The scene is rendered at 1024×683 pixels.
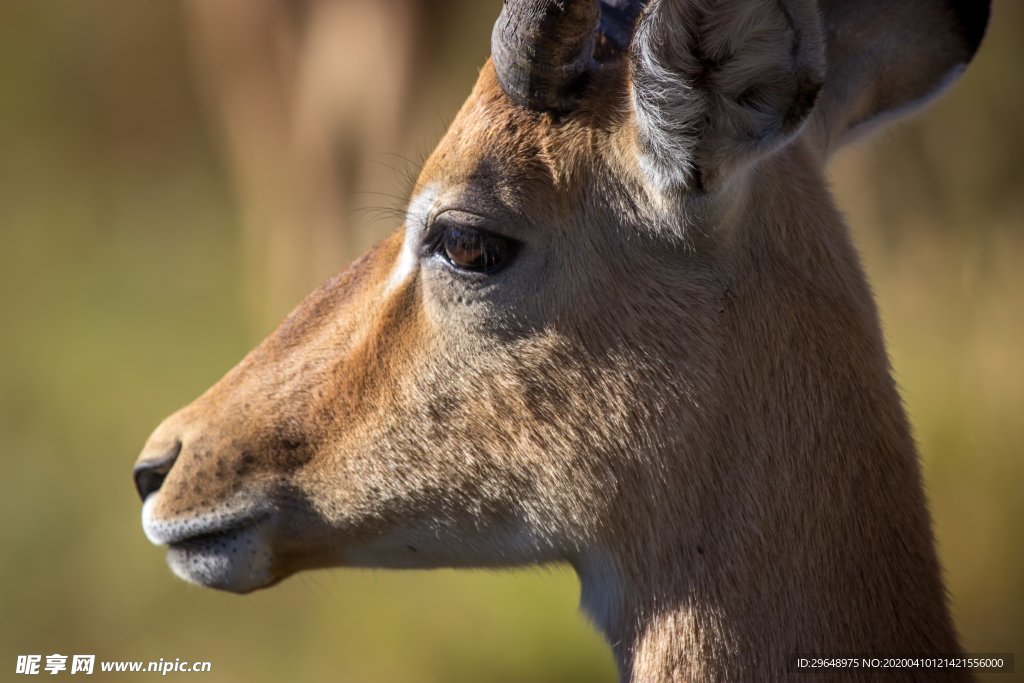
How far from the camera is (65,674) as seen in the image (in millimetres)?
6941

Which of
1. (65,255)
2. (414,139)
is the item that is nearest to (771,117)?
(414,139)

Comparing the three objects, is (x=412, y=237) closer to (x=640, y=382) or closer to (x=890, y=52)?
(x=640, y=382)

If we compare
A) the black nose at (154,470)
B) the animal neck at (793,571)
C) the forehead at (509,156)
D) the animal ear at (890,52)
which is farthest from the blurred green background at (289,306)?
the black nose at (154,470)

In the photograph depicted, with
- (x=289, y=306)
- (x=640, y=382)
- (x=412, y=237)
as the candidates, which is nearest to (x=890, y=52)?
(x=640, y=382)

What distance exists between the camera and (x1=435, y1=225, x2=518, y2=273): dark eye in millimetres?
2859

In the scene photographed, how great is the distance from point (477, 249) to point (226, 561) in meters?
1.03

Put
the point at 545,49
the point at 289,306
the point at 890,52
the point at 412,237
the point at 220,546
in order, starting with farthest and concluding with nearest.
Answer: the point at 289,306 → the point at 890,52 → the point at 220,546 → the point at 412,237 → the point at 545,49

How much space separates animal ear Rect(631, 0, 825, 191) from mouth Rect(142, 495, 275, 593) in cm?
135

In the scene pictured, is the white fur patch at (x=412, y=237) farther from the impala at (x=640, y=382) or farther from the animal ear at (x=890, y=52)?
the animal ear at (x=890, y=52)

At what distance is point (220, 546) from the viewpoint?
313cm

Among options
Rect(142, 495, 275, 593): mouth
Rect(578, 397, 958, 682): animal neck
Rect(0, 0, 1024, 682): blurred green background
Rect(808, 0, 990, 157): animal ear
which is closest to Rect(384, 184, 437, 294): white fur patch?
Rect(0, 0, 1024, 682): blurred green background

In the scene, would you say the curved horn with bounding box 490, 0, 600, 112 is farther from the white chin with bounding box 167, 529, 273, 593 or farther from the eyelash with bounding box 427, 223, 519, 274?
the white chin with bounding box 167, 529, 273, 593

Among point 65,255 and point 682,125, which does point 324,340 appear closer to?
point 682,125

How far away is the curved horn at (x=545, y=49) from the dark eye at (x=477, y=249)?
12.9 inches
